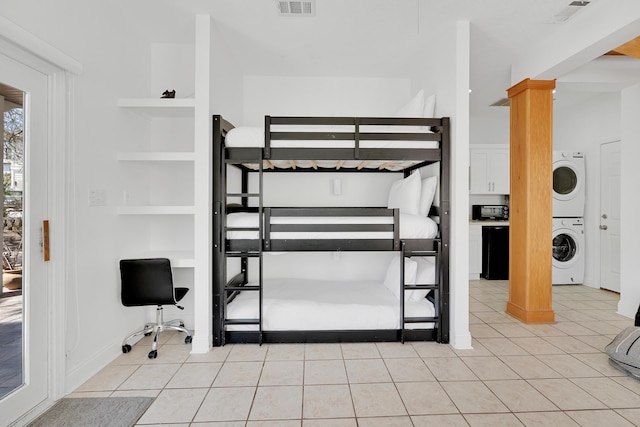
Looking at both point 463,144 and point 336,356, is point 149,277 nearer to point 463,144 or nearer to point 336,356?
point 336,356

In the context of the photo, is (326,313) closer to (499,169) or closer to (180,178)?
(180,178)

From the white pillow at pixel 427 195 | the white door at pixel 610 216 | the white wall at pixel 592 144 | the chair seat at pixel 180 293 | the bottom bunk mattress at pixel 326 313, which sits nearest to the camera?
the chair seat at pixel 180 293

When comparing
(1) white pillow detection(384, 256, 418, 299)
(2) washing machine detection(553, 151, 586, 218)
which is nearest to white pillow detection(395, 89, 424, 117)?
(1) white pillow detection(384, 256, 418, 299)

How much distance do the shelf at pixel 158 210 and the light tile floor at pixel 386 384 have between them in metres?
1.14

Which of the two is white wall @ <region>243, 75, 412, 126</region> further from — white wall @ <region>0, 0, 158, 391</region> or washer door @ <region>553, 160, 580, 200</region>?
washer door @ <region>553, 160, 580, 200</region>

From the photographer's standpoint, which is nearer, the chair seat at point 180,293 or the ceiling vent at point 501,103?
the chair seat at point 180,293

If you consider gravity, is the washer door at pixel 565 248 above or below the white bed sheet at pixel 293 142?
below

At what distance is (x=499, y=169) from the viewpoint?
563cm

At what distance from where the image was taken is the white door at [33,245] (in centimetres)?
189

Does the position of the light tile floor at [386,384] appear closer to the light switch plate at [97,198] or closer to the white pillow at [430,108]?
the light switch plate at [97,198]

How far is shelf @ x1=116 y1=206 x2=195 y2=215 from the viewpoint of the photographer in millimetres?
2750

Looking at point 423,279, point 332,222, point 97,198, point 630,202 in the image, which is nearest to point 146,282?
point 97,198

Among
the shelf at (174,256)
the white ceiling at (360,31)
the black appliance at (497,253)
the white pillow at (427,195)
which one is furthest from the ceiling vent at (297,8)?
the black appliance at (497,253)

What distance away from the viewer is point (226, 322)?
289 cm
